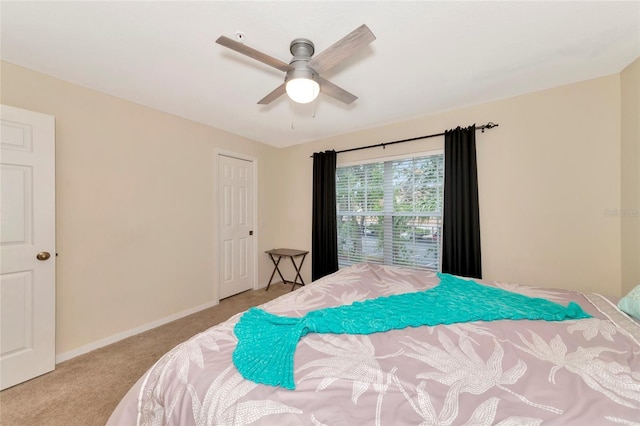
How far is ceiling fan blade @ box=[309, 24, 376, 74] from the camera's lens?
1.24m

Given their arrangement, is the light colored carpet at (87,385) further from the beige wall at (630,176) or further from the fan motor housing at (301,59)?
the beige wall at (630,176)

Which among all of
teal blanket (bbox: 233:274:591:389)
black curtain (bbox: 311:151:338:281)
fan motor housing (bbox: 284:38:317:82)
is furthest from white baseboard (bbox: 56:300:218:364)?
fan motor housing (bbox: 284:38:317:82)

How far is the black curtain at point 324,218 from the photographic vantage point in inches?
143

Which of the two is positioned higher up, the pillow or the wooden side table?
the pillow

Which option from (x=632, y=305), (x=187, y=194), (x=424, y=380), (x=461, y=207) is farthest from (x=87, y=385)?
(x=461, y=207)

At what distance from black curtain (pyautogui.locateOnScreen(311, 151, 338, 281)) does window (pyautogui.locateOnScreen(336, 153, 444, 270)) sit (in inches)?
5.6

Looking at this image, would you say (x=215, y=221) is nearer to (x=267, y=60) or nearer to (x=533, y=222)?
(x=267, y=60)

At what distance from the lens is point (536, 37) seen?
1.67 meters

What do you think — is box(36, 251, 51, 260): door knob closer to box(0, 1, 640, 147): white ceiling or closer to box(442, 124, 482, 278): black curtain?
box(0, 1, 640, 147): white ceiling

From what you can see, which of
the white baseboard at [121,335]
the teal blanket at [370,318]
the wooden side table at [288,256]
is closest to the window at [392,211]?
the wooden side table at [288,256]

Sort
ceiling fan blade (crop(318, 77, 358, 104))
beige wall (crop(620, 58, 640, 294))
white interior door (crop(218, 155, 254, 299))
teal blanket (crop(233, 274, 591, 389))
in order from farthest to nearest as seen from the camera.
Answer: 1. white interior door (crop(218, 155, 254, 299))
2. beige wall (crop(620, 58, 640, 294))
3. ceiling fan blade (crop(318, 77, 358, 104))
4. teal blanket (crop(233, 274, 591, 389))

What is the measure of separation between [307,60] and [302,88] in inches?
7.1

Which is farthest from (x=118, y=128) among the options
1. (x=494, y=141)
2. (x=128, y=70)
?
(x=494, y=141)

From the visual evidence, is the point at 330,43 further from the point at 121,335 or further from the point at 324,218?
the point at 121,335
